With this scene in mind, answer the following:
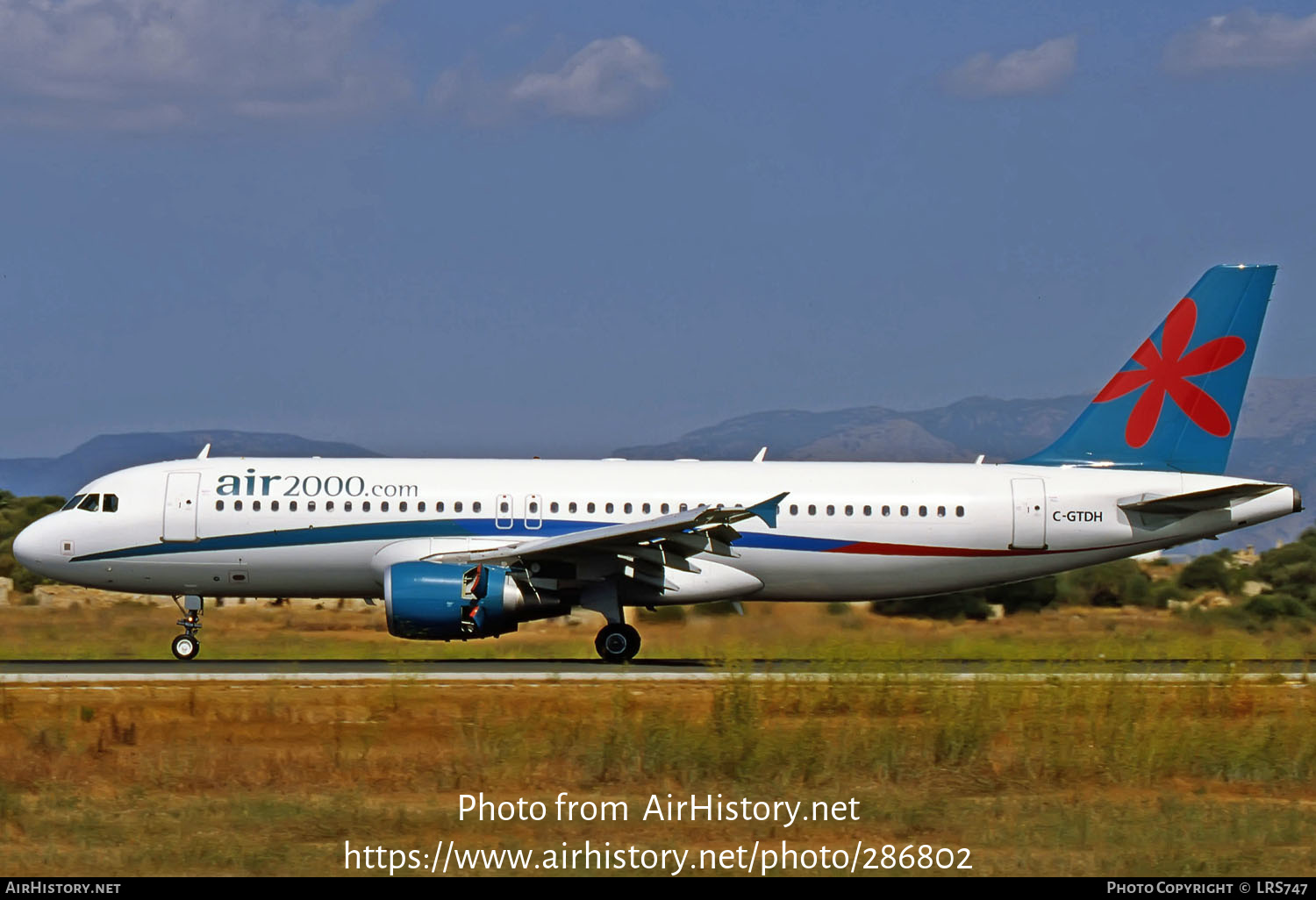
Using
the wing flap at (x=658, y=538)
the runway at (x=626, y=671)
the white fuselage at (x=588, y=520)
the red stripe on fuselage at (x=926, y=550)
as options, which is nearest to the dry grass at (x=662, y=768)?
the runway at (x=626, y=671)

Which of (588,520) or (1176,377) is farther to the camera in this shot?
(1176,377)

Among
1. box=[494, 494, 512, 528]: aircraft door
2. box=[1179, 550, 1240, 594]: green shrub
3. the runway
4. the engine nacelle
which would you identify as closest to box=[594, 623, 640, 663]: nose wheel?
the runway

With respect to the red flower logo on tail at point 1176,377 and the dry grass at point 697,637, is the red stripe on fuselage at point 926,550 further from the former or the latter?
the red flower logo on tail at point 1176,377

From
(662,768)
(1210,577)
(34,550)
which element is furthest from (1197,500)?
(1210,577)

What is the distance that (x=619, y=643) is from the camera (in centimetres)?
2612

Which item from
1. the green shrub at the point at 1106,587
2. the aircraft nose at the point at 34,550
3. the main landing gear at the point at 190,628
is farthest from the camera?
the green shrub at the point at 1106,587

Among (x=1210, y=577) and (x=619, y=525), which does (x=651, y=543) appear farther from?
(x=1210, y=577)

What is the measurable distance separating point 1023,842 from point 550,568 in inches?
514

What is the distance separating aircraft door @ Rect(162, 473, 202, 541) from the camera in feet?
86.9

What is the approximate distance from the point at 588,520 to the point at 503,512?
1.34 metres

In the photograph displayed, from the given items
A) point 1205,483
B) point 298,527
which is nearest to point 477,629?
point 298,527

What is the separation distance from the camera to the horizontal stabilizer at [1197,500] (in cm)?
2638

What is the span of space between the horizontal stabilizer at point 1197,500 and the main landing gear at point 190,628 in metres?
14.9

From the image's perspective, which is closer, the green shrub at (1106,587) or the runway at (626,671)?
the runway at (626,671)
